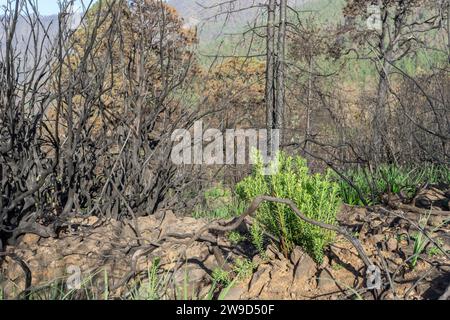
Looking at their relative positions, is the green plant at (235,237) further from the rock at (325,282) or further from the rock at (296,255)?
the rock at (325,282)

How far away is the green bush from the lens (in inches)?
96.7

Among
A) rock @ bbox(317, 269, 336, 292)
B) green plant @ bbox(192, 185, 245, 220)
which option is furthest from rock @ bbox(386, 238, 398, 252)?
green plant @ bbox(192, 185, 245, 220)

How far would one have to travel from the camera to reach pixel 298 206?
2.57 m

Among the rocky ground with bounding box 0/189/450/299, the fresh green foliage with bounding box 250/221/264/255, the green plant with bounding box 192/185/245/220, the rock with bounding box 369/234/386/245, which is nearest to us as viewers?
the rocky ground with bounding box 0/189/450/299

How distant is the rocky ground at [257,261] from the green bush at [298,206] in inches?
3.6

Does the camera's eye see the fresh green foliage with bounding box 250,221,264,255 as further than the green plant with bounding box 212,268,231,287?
Yes

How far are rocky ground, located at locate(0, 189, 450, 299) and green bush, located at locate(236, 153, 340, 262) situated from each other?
91 mm

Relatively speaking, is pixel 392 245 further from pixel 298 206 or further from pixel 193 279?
pixel 193 279

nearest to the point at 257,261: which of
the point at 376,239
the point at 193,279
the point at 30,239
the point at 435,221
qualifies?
the point at 193,279

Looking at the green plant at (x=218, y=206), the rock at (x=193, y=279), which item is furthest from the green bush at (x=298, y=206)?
the green plant at (x=218, y=206)

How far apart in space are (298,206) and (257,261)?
0.38 metres

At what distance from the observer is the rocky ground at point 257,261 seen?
225cm

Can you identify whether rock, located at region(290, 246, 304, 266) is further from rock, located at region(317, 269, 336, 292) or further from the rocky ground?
rock, located at region(317, 269, 336, 292)

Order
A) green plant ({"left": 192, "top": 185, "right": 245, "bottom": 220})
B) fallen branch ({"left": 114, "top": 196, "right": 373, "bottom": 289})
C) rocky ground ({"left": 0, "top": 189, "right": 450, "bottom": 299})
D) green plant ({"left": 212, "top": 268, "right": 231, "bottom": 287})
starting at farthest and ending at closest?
green plant ({"left": 192, "top": 185, "right": 245, "bottom": 220}) < green plant ({"left": 212, "top": 268, "right": 231, "bottom": 287}) < rocky ground ({"left": 0, "top": 189, "right": 450, "bottom": 299}) < fallen branch ({"left": 114, "top": 196, "right": 373, "bottom": 289})
